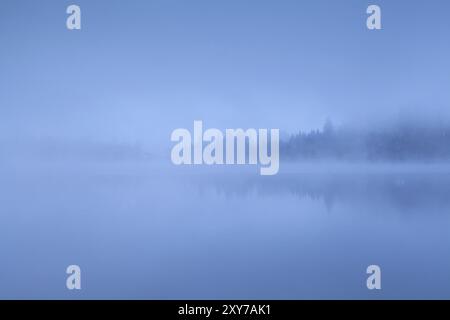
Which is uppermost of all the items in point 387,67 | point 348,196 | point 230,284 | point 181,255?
point 387,67

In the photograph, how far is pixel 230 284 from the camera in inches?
77.5

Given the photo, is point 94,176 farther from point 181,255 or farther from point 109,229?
point 181,255

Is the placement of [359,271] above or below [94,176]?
below

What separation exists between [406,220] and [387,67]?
69cm

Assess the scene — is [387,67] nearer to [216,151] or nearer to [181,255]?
[216,151]

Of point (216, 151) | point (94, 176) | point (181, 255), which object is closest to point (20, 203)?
point (94, 176)

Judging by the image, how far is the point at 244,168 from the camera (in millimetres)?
1927

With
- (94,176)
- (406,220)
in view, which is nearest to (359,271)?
(406,220)

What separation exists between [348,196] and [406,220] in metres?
0.29

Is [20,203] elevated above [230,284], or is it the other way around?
[20,203]

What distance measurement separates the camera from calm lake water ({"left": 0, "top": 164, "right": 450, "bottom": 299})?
6.33 ft

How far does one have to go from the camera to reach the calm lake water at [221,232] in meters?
1.93

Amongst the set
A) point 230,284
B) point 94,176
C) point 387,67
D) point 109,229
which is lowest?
point 230,284

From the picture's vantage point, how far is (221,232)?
1.96m
